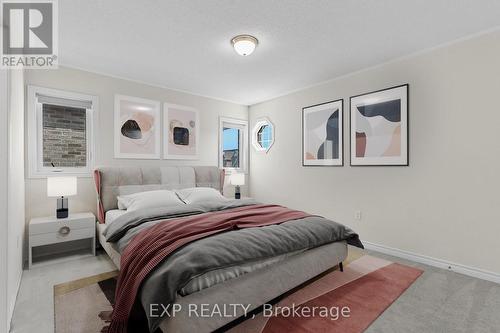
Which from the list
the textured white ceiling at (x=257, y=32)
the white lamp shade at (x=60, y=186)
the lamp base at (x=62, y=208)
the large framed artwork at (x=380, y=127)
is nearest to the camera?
the textured white ceiling at (x=257, y=32)

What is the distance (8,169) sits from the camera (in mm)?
1659

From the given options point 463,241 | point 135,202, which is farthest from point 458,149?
point 135,202

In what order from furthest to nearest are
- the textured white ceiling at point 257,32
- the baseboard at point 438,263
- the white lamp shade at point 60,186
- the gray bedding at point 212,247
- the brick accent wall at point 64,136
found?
the brick accent wall at point 64,136
the white lamp shade at point 60,186
the baseboard at point 438,263
the textured white ceiling at point 257,32
the gray bedding at point 212,247

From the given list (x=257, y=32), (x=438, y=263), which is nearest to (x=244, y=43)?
(x=257, y=32)

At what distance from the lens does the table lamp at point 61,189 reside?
2.88 meters

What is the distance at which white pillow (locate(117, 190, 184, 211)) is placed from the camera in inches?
123

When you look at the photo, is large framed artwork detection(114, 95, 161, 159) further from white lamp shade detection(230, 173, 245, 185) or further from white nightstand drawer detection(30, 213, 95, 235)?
white lamp shade detection(230, 173, 245, 185)

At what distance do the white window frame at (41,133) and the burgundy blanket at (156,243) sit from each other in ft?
6.56

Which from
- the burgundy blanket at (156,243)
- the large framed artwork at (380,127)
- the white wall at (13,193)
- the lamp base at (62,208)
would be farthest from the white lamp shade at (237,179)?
the white wall at (13,193)

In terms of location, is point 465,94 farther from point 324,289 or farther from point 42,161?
point 42,161

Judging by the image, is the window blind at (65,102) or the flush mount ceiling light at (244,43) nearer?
the flush mount ceiling light at (244,43)

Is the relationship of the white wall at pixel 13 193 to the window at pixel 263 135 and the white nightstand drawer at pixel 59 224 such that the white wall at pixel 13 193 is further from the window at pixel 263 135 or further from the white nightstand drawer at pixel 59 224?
the window at pixel 263 135

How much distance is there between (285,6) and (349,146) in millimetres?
2236

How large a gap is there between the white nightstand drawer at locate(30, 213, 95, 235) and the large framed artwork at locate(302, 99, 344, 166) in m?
3.28
